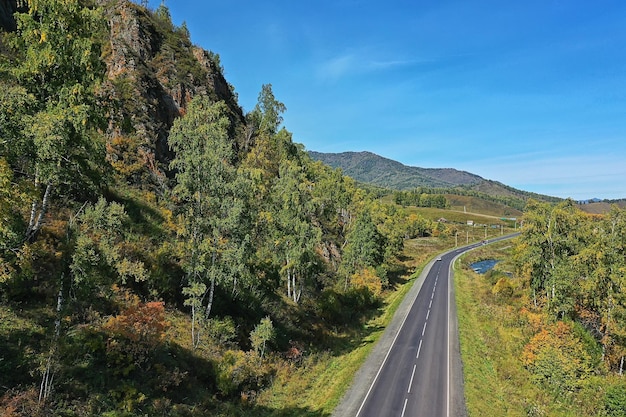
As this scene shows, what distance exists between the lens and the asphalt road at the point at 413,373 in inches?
963

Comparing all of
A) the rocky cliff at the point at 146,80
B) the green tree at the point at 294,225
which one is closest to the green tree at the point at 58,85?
the rocky cliff at the point at 146,80

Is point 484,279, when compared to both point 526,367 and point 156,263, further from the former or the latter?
point 156,263

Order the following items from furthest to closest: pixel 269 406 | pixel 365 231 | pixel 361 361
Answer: pixel 365 231 → pixel 361 361 → pixel 269 406

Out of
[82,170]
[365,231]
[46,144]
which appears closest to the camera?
[46,144]

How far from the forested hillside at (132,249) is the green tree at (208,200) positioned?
0.12 meters

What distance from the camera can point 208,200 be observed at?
2466 cm

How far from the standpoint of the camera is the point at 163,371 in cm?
2067

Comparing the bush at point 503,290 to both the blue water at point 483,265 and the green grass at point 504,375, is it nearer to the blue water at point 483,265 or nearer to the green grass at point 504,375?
the green grass at point 504,375

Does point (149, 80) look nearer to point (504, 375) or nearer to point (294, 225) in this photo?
point (294, 225)

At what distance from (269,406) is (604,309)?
116 ft

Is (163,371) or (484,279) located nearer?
(163,371)

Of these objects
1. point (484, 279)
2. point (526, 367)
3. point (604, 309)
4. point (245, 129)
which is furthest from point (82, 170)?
point (484, 279)

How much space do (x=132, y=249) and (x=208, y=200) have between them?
8.54 metres

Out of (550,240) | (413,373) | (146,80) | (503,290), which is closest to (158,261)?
(413,373)
